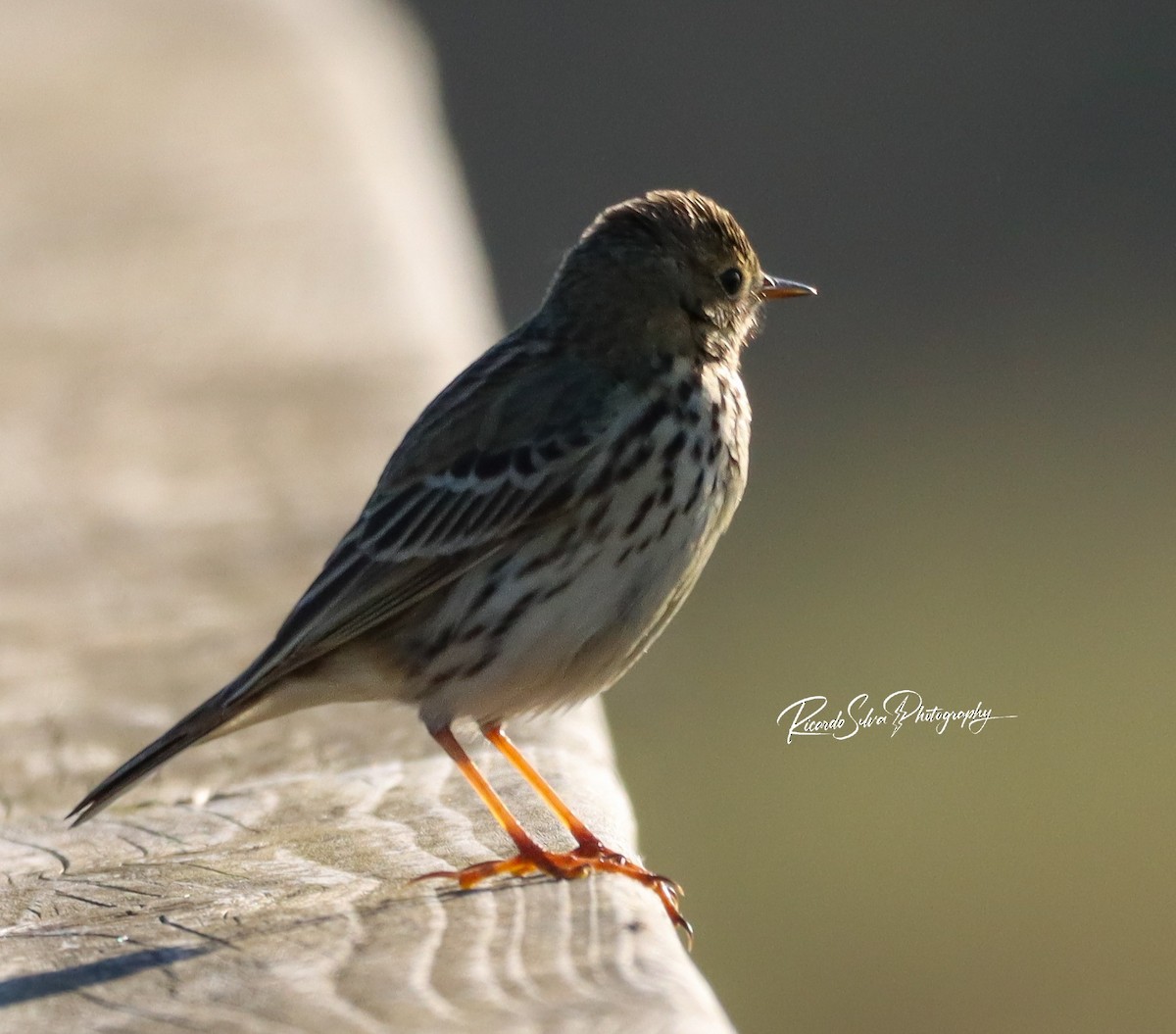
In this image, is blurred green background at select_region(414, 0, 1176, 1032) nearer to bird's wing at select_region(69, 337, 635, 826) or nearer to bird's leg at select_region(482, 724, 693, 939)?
bird's wing at select_region(69, 337, 635, 826)

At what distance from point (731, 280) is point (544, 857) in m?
2.24

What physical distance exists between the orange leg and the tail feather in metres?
0.48

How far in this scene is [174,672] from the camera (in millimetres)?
4926

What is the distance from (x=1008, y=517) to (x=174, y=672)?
786cm

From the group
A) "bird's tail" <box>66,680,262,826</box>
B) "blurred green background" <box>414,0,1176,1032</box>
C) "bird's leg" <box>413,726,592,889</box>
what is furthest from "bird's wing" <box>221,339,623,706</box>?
"blurred green background" <box>414,0,1176,1032</box>

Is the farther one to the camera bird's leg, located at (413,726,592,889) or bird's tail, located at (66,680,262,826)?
bird's tail, located at (66,680,262,826)

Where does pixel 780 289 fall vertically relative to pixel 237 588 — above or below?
above

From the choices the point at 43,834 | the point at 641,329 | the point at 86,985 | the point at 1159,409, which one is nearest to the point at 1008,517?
the point at 1159,409

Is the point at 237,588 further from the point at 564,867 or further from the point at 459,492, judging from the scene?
the point at 564,867

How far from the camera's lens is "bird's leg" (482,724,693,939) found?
11.8 ft

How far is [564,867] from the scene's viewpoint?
355 centimetres

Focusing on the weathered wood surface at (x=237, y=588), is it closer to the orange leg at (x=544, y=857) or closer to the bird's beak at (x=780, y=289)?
the orange leg at (x=544, y=857)
